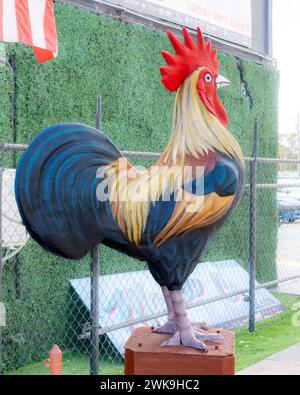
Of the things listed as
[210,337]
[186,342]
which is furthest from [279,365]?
[186,342]

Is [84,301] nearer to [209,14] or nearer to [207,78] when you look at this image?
[207,78]

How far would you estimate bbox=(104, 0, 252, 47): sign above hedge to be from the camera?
5.23 metres

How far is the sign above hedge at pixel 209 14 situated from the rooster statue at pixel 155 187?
275 cm

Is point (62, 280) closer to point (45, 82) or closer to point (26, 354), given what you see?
point (26, 354)

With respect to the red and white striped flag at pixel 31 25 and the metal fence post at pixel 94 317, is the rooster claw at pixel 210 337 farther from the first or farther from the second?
the red and white striped flag at pixel 31 25

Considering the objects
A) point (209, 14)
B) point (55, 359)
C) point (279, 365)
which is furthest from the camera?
point (209, 14)

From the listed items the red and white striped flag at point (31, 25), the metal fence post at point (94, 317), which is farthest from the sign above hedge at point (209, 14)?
the metal fence post at point (94, 317)

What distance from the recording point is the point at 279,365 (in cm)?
388

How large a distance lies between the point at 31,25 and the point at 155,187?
72.9 inches

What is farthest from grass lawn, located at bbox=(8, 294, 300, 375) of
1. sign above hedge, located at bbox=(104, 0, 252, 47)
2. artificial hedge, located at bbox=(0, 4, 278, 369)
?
sign above hedge, located at bbox=(104, 0, 252, 47)

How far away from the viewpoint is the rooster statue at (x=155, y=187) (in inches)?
90.8

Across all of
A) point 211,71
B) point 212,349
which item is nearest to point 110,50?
point 211,71

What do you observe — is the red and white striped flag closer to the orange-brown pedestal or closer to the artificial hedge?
the artificial hedge

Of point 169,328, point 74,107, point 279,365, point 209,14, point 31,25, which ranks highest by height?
point 209,14
